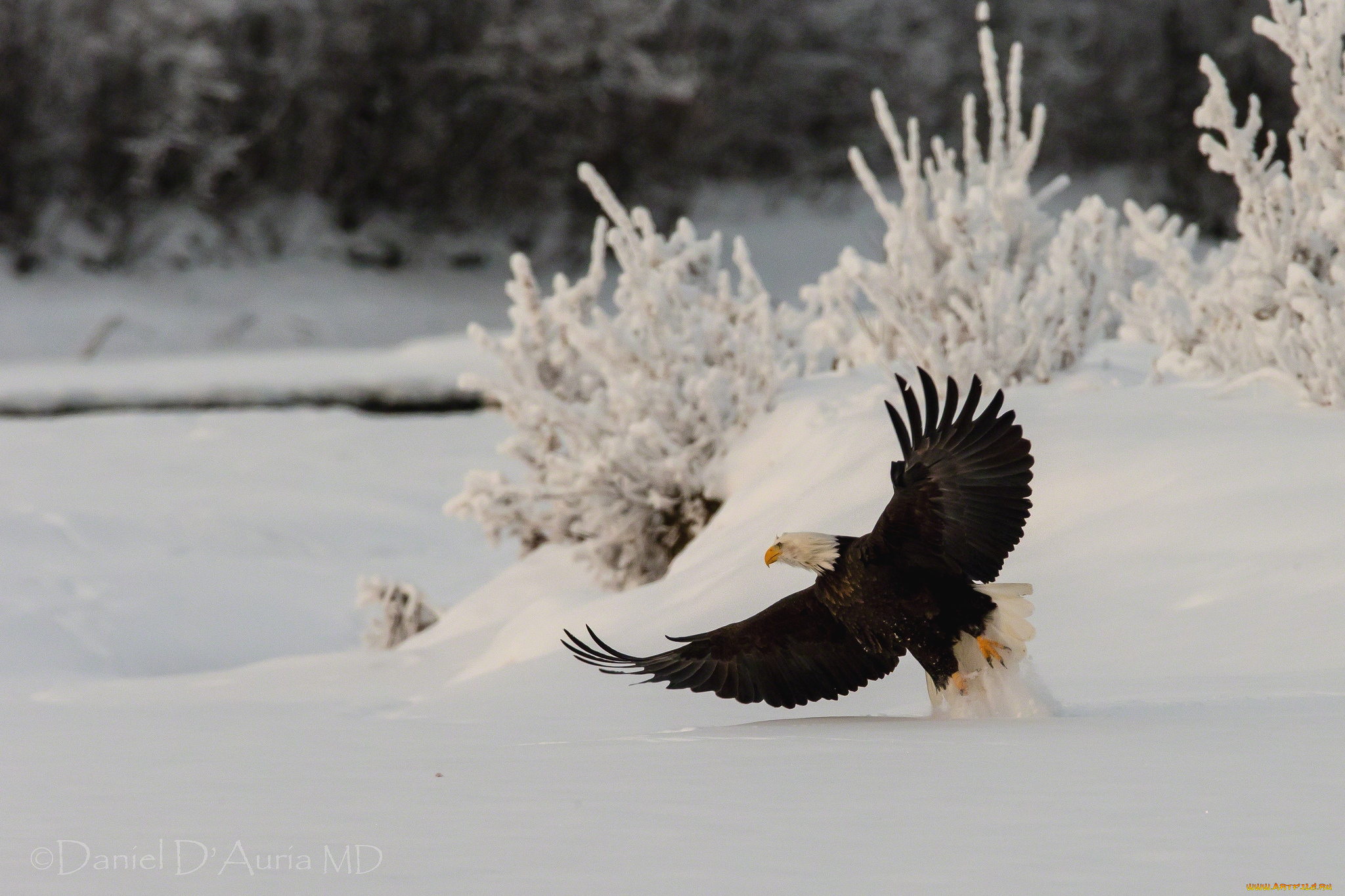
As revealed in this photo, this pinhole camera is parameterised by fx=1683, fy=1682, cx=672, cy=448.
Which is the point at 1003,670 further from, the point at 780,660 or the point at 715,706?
the point at 715,706

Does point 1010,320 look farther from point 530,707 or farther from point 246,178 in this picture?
point 246,178

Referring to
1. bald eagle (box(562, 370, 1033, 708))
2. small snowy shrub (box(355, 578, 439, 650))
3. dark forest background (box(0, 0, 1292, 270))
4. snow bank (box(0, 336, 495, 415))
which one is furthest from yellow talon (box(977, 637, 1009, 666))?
dark forest background (box(0, 0, 1292, 270))

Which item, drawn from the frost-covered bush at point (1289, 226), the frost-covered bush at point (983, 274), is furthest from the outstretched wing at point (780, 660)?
the frost-covered bush at point (983, 274)

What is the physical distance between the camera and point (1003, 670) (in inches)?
143

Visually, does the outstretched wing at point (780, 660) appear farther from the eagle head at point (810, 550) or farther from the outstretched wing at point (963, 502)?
the outstretched wing at point (963, 502)

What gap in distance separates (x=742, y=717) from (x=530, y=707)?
2.37ft

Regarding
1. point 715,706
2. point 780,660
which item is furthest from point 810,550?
point 715,706

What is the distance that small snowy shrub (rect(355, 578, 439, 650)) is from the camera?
7.96 m

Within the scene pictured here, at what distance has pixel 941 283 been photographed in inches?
291

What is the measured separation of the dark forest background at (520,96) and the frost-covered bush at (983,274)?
1856 cm

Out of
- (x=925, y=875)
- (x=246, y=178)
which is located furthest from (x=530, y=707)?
(x=246, y=178)

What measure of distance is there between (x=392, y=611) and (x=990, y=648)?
482 cm

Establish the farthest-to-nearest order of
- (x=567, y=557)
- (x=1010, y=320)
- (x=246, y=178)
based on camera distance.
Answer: (x=246, y=178)
(x=567, y=557)
(x=1010, y=320)

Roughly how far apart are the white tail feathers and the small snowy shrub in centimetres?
463
